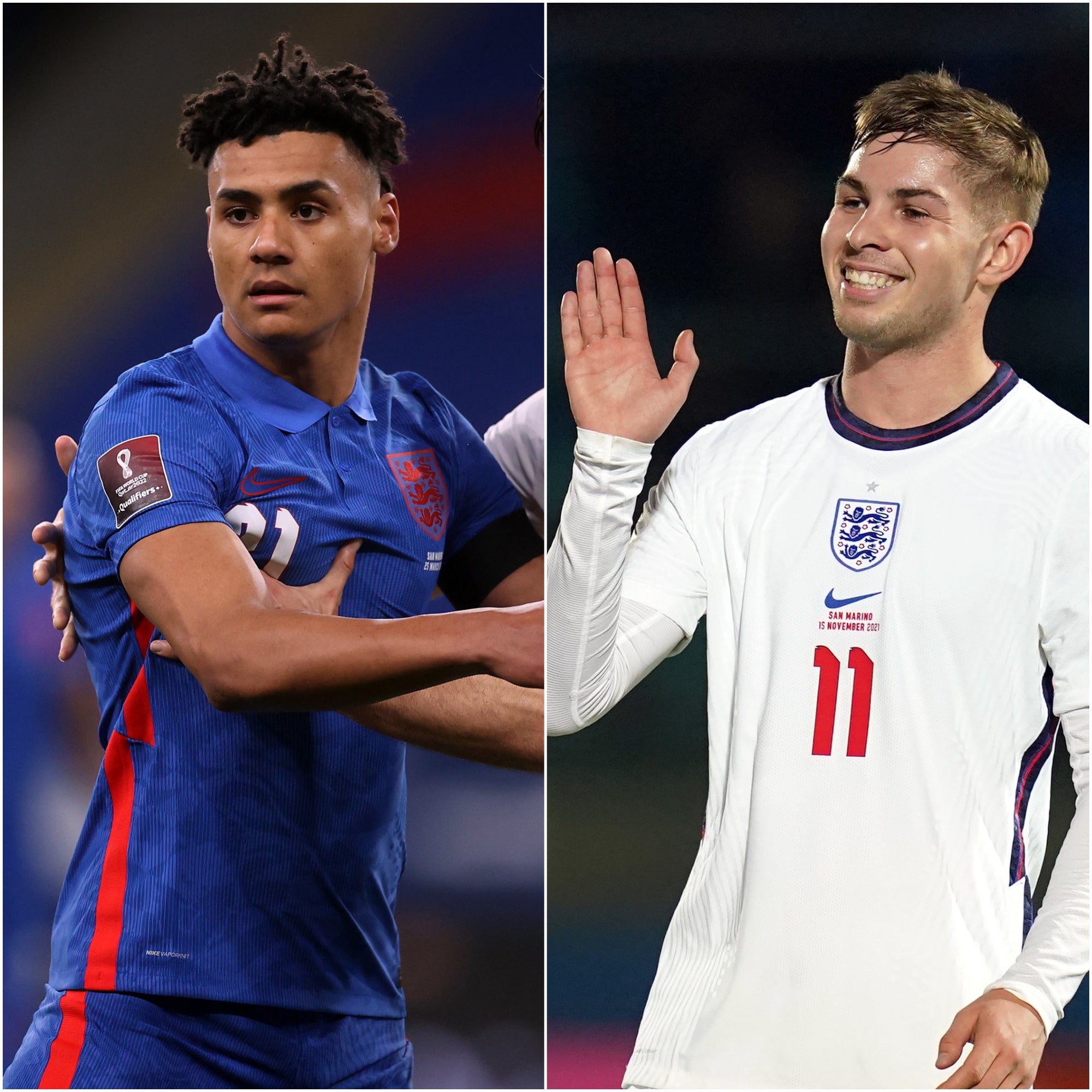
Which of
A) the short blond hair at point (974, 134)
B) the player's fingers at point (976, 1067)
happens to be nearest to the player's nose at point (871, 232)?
the short blond hair at point (974, 134)

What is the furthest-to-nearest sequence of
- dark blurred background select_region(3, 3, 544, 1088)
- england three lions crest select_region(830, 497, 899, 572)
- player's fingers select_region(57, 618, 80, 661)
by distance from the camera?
dark blurred background select_region(3, 3, 544, 1088) → player's fingers select_region(57, 618, 80, 661) → england three lions crest select_region(830, 497, 899, 572)

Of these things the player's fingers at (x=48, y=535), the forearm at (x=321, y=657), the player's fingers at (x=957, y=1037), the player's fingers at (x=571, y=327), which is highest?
the player's fingers at (x=571, y=327)

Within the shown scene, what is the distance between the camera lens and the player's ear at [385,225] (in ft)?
6.24

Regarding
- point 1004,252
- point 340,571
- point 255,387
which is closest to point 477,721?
point 340,571

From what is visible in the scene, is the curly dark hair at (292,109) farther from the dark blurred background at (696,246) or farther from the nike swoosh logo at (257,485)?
the nike swoosh logo at (257,485)

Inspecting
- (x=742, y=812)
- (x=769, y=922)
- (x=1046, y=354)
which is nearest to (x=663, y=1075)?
(x=769, y=922)

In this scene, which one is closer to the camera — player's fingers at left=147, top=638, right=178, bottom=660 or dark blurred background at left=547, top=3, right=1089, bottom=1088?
player's fingers at left=147, top=638, right=178, bottom=660

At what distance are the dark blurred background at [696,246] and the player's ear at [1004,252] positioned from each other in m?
0.11

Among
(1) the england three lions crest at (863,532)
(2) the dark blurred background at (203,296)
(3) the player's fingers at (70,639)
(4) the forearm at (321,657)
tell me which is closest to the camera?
(4) the forearm at (321,657)

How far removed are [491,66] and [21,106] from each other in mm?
708

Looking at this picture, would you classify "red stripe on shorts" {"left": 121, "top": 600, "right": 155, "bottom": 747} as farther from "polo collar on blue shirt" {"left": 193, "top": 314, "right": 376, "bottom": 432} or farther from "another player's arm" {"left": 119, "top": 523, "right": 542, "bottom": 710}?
"polo collar on blue shirt" {"left": 193, "top": 314, "right": 376, "bottom": 432}

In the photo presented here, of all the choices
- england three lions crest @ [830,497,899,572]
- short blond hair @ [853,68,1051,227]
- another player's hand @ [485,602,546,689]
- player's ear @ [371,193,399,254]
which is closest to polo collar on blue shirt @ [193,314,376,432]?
player's ear @ [371,193,399,254]

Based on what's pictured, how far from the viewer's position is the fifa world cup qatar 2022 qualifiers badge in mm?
1600

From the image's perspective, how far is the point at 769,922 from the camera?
66.2 inches
